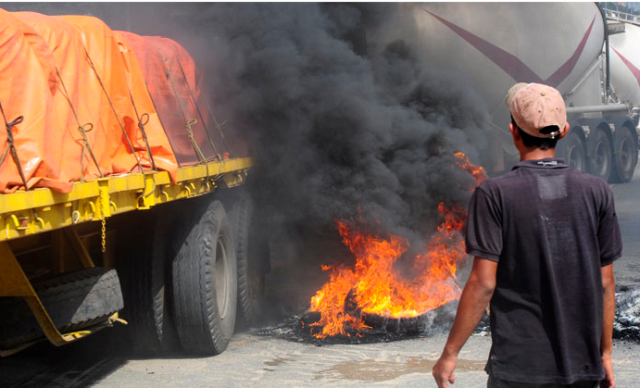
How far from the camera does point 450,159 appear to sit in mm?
8047

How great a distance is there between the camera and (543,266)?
2.45m

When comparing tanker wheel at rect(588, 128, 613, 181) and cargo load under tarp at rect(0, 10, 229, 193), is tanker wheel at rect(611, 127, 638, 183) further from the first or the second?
cargo load under tarp at rect(0, 10, 229, 193)

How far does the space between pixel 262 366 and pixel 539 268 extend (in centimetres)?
357

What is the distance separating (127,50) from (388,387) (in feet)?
9.20

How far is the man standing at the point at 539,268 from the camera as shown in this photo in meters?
A: 2.45

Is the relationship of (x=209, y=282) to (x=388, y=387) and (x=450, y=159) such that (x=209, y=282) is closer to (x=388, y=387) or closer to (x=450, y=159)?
(x=388, y=387)

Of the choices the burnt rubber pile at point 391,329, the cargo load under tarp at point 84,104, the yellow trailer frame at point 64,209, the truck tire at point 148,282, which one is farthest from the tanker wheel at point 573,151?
the yellow trailer frame at point 64,209

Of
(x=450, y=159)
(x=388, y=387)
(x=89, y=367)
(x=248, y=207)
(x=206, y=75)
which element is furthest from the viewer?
(x=450, y=159)

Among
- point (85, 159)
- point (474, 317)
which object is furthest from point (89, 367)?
point (474, 317)

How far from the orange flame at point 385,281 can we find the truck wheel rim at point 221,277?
82cm

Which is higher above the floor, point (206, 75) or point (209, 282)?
point (206, 75)

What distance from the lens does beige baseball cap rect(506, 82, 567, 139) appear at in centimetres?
248

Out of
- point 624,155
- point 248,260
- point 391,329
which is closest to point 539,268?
point 391,329

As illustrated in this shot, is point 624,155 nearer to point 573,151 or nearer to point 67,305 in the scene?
point 573,151
